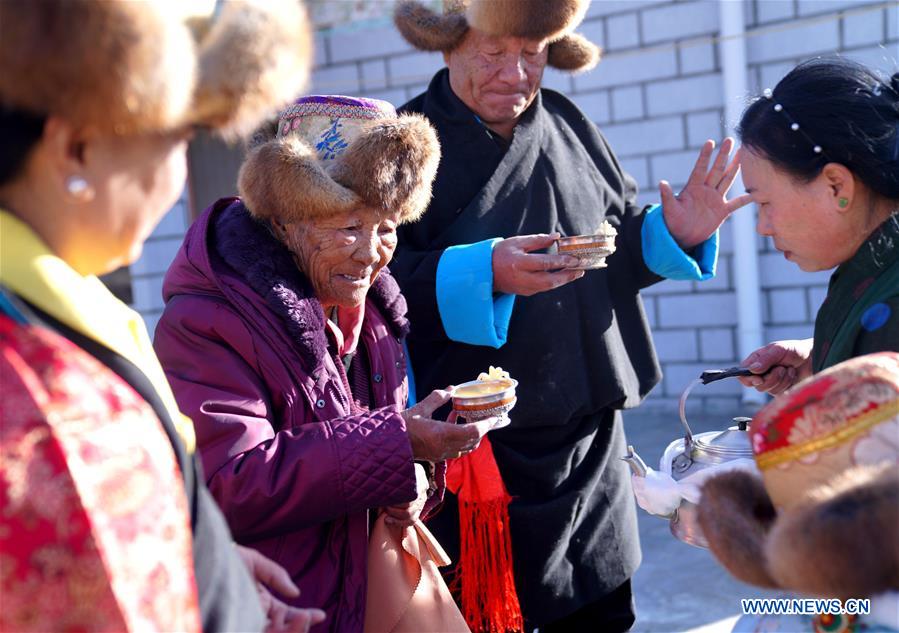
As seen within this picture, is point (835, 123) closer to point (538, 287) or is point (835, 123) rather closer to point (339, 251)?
point (538, 287)

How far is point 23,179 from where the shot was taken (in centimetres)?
107

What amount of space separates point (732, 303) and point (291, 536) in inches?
200

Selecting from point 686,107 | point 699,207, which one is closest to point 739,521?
point 699,207

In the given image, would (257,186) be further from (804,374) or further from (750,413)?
(750,413)

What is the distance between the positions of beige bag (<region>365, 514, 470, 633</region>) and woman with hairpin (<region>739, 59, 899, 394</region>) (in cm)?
102

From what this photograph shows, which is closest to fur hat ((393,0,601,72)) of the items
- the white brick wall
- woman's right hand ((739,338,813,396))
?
woman's right hand ((739,338,813,396))

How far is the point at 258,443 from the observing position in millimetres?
1857

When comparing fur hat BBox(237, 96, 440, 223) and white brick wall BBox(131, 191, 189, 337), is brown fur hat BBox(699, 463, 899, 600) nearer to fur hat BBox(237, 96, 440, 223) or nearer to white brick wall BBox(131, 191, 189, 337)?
fur hat BBox(237, 96, 440, 223)

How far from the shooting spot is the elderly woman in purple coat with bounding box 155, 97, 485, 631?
6.07ft

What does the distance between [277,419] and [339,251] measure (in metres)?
0.41

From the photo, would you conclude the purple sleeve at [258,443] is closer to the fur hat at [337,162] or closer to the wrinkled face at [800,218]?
the fur hat at [337,162]

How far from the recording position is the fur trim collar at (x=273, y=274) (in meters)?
1.94

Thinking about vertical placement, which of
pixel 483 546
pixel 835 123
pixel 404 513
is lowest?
pixel 483 546

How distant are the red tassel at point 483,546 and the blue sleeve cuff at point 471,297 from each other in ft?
1.11
